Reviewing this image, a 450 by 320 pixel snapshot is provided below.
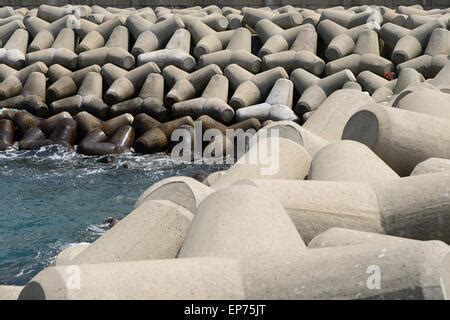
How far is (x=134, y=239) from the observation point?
158 inches

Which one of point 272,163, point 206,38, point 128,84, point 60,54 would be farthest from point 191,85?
point 272,163

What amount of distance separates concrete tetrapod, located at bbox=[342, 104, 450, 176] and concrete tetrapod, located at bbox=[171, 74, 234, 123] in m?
5.98

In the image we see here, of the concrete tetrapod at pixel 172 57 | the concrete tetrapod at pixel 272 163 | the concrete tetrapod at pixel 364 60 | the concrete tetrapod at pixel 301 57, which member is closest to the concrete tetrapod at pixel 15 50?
the concrete tetrapod at pixel 172 57

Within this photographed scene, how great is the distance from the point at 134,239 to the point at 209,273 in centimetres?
106

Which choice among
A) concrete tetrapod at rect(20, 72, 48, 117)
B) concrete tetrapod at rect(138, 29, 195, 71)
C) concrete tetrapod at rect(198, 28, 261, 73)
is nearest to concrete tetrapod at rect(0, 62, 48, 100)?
concrete tetrapod at rect(20, 72, 48, 117)

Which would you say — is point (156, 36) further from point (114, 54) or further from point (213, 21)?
point (213, 21)

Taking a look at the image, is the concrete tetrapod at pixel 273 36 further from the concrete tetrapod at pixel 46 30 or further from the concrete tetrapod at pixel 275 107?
the concrete tetrapod at pixel 46 30

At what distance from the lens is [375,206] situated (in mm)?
4121

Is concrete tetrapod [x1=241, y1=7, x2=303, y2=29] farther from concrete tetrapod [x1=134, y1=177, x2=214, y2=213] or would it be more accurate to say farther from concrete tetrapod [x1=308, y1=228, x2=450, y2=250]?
concrete tetrapod [x1=308, y1=228, x2=450, y2=250]

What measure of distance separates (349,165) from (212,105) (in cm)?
681

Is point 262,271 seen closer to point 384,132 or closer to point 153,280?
point 153,280

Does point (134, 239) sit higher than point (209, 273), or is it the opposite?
point (209, 273)

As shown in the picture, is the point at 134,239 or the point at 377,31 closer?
the point at 134,239
